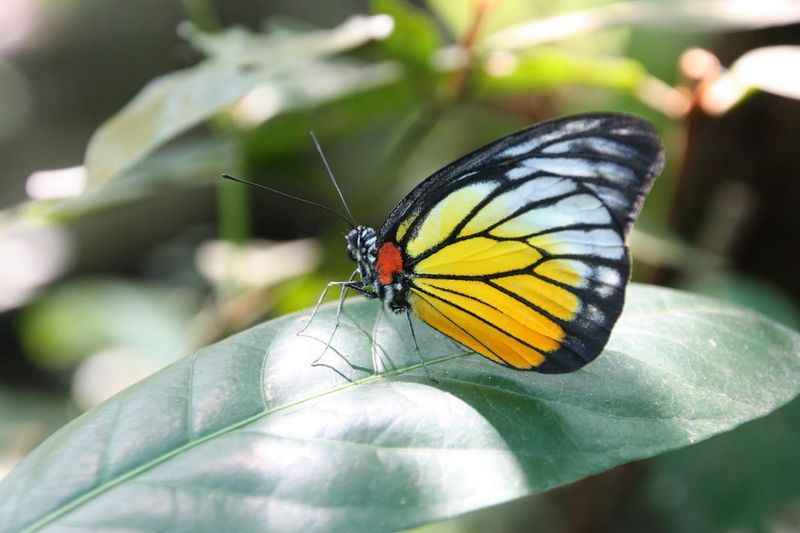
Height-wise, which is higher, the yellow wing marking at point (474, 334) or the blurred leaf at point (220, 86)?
the blurred leaf at point (220, 86)

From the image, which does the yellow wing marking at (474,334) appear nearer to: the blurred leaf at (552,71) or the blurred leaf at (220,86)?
the blurred leaf at (220,86)

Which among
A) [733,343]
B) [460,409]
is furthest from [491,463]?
[733,343]

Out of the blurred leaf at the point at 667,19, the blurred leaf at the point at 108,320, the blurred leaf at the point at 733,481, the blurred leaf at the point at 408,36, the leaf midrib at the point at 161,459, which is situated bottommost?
the blurred leaf at the point at 733,481

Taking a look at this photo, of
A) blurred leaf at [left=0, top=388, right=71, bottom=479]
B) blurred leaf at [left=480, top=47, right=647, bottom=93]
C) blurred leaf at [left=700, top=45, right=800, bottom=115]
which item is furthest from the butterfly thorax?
blurred leaf at [left=0, top=388, right=71, bottom=479]

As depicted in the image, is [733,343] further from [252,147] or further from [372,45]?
[372,45]

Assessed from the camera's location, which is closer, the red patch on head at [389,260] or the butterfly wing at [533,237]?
the butterfly wing at [533,237]

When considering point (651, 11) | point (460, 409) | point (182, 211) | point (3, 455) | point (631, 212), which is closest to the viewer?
point (460, 409)

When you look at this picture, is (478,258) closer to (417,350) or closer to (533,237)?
(533,237)

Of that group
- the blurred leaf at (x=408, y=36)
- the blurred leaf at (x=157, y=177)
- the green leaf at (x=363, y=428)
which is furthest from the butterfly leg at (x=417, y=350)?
the blurred leaf at (x=157, y=177)
